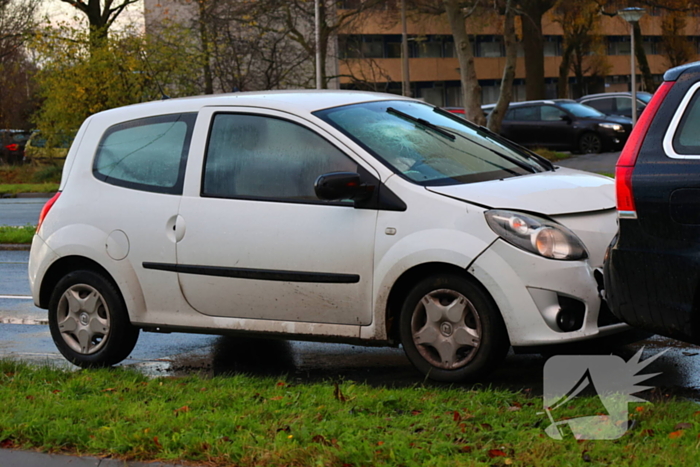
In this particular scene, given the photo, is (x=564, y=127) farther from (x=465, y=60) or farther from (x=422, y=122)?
(x=422, y=122)

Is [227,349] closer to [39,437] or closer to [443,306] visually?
[443,306]

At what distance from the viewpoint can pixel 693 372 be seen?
586 centimetres

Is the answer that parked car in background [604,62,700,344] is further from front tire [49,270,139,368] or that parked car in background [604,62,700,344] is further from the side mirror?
front tire [49,270,139,368]

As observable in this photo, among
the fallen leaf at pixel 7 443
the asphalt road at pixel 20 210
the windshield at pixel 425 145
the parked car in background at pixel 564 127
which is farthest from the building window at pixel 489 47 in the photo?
the fallen leaf at pixel 7 443

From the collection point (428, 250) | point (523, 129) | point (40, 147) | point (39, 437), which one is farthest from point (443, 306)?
point (40, 147)

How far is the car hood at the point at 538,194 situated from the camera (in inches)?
220

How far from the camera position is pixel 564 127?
96.2ft

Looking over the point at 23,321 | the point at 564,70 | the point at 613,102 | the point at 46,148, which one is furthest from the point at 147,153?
the point at 564,70

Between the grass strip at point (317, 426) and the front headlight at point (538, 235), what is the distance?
31.4 inches

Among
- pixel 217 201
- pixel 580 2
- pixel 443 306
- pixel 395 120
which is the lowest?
pixel 443 306

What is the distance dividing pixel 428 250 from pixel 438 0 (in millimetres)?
33619

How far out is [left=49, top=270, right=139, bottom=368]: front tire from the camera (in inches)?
262

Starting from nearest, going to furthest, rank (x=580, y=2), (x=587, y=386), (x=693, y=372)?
(x=587, y=386) → (x=693, y=372) → (x=580, y=2)
